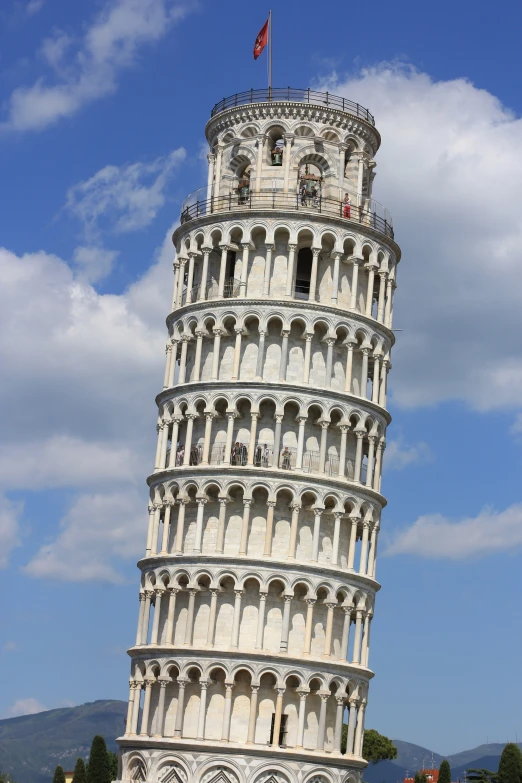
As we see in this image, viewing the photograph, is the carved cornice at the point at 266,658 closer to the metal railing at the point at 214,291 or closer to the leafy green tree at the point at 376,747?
the metal railing at the point at 214,291

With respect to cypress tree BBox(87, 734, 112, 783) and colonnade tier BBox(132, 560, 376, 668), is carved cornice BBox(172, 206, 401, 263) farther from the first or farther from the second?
cypress tree BBox(87, 734, 112, 783)

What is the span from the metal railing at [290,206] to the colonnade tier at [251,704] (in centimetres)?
2547

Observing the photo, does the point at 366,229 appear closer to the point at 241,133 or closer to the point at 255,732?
the point at 241,133

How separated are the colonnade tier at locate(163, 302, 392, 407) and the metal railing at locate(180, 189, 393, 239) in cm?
628

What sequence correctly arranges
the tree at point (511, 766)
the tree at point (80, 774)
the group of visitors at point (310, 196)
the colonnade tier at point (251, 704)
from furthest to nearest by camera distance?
1. the tree at point (80, 774)
2. the tree at point (511, 766)
3. the group of visitors at point (310, 196)
4. the colonnade tier at point (251, 704)

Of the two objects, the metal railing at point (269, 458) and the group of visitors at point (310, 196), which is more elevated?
the group of visitors at point (310, 196)

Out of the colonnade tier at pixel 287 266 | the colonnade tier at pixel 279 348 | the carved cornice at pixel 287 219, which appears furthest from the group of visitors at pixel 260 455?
the carved cornice at pixel 287 219

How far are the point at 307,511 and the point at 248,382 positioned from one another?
25.1 feet

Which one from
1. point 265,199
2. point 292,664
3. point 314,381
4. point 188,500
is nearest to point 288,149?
point 265,199

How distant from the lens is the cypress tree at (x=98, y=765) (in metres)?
105

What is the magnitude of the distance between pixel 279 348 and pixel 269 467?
698 cm

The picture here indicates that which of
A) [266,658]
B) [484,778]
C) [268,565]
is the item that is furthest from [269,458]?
[484,778]

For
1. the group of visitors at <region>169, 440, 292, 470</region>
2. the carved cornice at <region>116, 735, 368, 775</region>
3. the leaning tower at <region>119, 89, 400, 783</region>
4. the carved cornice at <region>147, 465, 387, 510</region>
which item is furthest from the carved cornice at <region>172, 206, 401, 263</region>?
the carved cornice at <region>116, 735, 368, 775</region>

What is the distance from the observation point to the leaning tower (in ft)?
233
